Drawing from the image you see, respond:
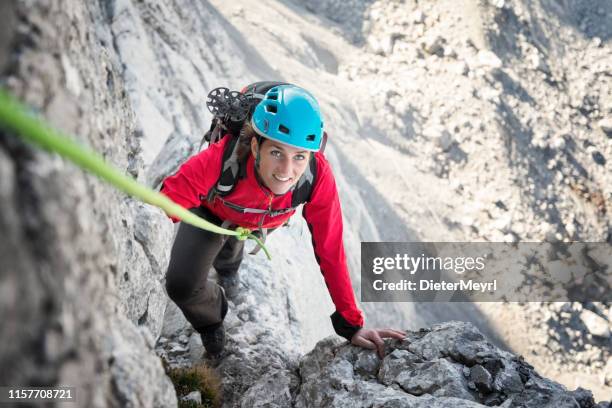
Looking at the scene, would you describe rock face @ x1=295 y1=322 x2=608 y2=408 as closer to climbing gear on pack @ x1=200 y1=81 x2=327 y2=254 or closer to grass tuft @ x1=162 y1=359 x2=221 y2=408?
grass tuft @ x1=162 y1=359 x2=221 y2=408

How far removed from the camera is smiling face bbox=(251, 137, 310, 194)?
4734 mm

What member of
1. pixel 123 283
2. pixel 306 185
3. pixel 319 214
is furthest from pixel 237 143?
pixel 123 283

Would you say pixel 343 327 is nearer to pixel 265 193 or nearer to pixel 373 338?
pixel 373 338

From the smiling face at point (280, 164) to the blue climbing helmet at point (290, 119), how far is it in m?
0.09

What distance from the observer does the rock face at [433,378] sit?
4.66m

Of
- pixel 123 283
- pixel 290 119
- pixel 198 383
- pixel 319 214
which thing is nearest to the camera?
pixel 123 283

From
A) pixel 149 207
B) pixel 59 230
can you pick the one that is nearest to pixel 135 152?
pixel 149 207

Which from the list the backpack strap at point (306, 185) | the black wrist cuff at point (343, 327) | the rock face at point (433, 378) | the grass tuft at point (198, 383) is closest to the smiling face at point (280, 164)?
the backpack strap at point (306, 185)

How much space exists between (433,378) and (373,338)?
828 mm

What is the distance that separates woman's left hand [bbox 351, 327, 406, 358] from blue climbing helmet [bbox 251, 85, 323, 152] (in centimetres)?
215

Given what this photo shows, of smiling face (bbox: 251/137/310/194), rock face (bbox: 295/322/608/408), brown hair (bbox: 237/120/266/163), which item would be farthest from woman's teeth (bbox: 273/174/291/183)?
rock face (bbox: 295/322/608/408)

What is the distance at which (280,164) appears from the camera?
4742 millimetres

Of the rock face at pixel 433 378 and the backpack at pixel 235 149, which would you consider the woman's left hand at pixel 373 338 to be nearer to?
the rock face at pixel 433 378

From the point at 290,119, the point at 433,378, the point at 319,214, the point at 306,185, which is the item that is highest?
the point at 290,119
